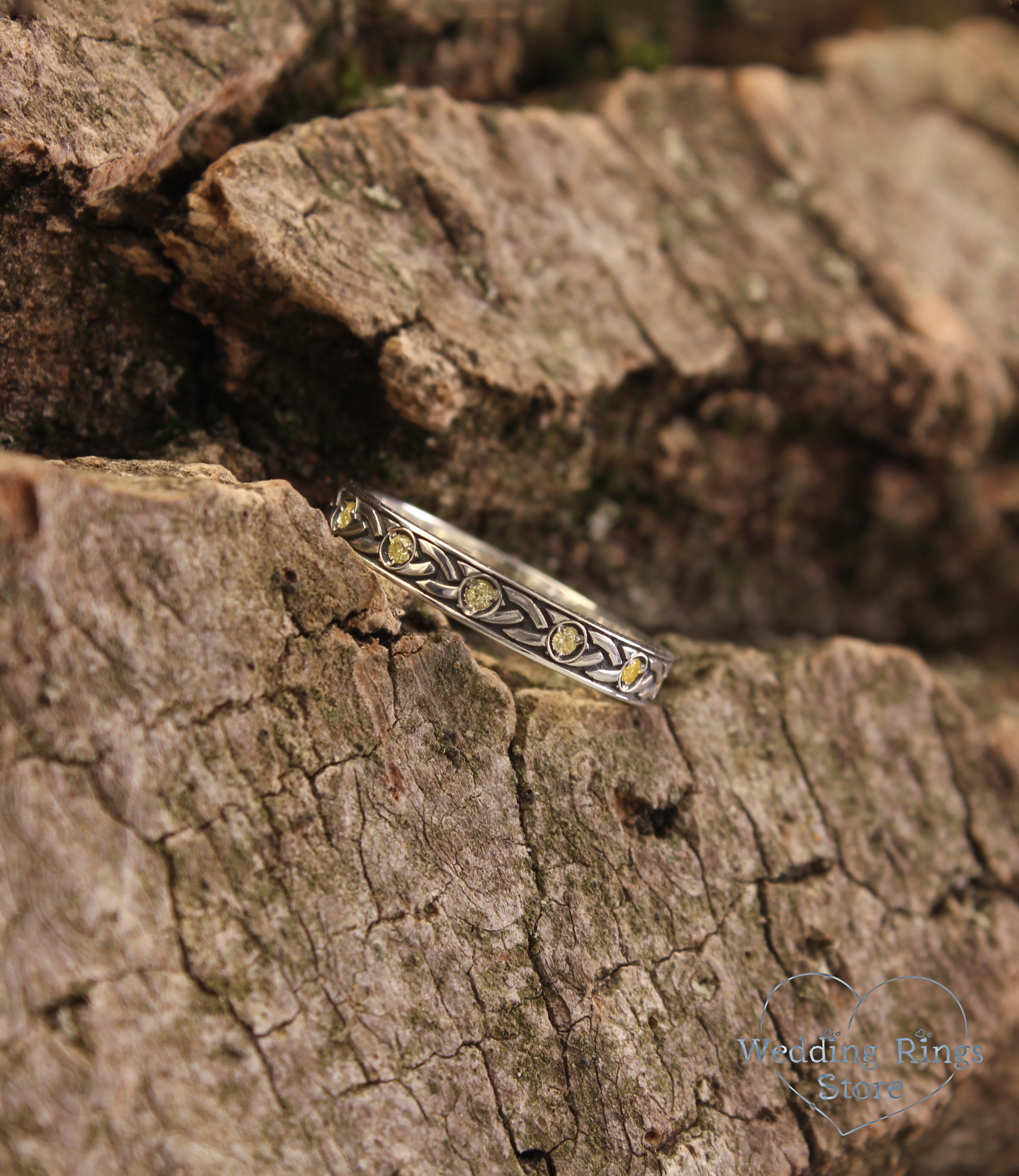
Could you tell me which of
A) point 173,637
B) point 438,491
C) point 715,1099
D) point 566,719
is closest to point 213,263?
point 438,491

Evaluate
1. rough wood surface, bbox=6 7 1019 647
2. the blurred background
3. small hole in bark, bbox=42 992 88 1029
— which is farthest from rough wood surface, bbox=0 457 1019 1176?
the blurred background

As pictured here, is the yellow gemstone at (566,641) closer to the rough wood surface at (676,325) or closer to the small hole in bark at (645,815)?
the small hole in bark at (645,815)

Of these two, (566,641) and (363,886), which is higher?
(566,641)

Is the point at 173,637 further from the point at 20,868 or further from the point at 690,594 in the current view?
the point at 690,594

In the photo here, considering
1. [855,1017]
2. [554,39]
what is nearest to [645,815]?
[855,1017]

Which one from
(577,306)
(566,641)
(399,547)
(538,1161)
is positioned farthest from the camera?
(577,306)

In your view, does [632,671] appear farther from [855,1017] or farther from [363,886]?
[855,1017]
